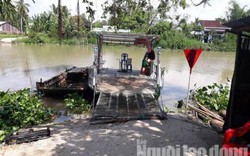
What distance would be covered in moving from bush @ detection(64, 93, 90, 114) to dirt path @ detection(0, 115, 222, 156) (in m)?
3.43

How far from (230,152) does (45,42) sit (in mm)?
42085

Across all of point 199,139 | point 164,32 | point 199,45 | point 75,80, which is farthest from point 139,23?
point 199,139

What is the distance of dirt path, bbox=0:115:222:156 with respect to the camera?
4.95 m

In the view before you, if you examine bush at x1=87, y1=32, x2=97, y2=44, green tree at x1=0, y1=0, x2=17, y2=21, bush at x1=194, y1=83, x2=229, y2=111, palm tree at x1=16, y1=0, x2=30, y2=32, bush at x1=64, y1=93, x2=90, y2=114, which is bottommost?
bush at x1=64, y1=93, x2=90, y2=114

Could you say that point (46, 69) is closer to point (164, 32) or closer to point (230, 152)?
point (230, 152)

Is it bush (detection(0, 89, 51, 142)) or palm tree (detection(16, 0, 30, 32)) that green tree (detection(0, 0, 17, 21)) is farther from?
palm tree (detection(16, 0, 30, 32))

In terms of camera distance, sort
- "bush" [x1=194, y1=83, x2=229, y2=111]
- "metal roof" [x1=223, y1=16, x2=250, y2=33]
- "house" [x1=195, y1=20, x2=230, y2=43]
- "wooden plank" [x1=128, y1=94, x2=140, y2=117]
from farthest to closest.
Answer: "house" [x1=195, y1=20, x2=230, y2=43] < "bush" [x1=194, y1=83, x2=229, y2=111] < "wooden plank" [x1=128, y1=94, x2=140, y2=117] < "metal roof" [x1=223, y1=16, x2=250, y2=33]

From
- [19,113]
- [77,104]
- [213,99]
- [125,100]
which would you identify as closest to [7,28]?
[77,104]

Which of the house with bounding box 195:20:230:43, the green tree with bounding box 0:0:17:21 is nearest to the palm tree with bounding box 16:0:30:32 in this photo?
the house with bounding box 195:20:230:43

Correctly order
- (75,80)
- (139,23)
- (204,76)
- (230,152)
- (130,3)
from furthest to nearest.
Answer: (139,23) < (204,76) < (75,80) < (130,3) < (230,152)

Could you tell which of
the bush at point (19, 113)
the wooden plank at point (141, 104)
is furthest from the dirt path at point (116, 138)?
the bush at point (19, 113)

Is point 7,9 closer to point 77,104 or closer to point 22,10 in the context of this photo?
point 77,104

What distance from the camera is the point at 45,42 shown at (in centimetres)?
4288

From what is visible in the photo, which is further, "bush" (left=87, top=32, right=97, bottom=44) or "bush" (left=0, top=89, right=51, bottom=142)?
"bush" (left=87, top=32, right=97, bottom=44)
